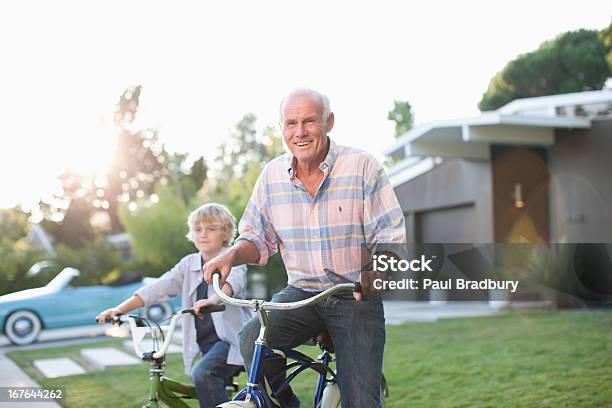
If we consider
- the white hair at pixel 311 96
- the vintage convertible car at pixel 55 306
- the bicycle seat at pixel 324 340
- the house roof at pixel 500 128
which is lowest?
the vintage convertible car at pixel 55 306

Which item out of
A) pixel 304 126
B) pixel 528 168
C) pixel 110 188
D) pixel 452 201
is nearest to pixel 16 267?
pixel 452 201

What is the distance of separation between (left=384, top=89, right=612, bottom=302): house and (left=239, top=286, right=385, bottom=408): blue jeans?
8054 millimetres

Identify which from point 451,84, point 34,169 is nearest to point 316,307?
point 451,84

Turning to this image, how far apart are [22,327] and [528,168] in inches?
292

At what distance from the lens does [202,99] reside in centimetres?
1169

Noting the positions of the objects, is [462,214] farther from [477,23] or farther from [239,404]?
[239,404]

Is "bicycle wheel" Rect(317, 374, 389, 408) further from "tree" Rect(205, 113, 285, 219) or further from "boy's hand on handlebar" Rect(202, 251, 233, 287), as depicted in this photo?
"tree" Rect(205, 113, 285, 219)

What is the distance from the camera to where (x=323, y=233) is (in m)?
2.68

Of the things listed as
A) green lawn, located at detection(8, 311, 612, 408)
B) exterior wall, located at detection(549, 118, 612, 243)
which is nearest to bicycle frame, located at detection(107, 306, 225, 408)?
green lawn, located at detection(8, 311, 612, 408)

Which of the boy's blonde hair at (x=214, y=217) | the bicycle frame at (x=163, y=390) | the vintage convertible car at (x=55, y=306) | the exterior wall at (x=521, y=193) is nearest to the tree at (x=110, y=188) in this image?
the exterior wall at (x=521, y=193)

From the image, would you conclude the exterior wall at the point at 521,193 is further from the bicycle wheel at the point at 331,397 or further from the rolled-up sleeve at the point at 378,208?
the rolled-up sleeve at the point at 378,208

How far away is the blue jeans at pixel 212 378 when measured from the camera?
336cm

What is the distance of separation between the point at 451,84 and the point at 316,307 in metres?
6.51

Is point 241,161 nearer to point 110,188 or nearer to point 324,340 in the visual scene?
point 110,188
